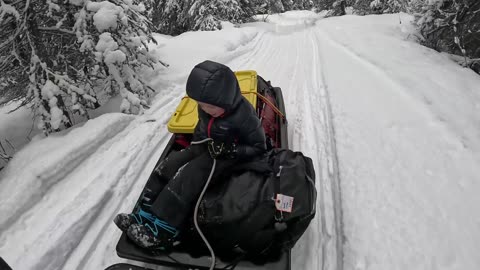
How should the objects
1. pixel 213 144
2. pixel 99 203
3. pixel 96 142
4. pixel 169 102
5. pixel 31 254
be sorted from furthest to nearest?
1. pixel 169 102
2. pixel 96 142
3. pixel 99 203
4. pixel 31 254
5. pixel 213 144

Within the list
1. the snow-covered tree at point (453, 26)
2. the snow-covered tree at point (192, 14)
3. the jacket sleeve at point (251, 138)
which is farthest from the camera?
the snow-covered tree at point (192, 14)

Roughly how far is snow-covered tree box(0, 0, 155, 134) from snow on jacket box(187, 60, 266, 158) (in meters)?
3.09

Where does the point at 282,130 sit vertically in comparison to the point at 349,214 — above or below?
above

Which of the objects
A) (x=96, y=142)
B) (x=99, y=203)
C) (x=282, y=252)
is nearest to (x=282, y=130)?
(x=282, y=252)

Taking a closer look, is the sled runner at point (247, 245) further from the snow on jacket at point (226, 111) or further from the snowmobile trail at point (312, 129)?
the snowmobile trail at point (312, 129)

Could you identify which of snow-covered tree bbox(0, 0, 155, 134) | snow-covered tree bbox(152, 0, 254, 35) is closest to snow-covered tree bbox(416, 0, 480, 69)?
snow-covered tree bbox(0, 0, 155, 134)

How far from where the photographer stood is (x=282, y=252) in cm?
213

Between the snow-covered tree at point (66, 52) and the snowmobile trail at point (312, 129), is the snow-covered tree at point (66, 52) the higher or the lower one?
the higher one

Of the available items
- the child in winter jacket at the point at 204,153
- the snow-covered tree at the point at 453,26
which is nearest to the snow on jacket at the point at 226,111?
the child in winter jacket at the point at 204,153

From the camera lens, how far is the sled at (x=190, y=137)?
82.7 inches

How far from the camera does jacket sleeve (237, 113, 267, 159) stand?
243 cm

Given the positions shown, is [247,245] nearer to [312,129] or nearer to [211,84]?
[211,84]

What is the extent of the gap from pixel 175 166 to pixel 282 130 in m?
1.62

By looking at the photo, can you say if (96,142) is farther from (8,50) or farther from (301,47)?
(301,47)
